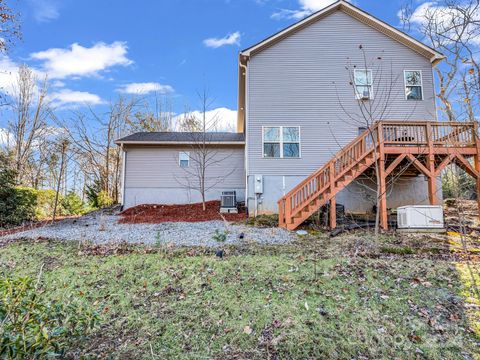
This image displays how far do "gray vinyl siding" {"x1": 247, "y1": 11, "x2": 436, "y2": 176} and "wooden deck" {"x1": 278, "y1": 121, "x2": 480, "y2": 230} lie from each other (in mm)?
2471

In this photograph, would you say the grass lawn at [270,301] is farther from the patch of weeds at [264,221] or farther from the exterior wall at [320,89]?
the exterior wall at [320,89]

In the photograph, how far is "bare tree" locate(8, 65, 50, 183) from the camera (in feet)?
62.3

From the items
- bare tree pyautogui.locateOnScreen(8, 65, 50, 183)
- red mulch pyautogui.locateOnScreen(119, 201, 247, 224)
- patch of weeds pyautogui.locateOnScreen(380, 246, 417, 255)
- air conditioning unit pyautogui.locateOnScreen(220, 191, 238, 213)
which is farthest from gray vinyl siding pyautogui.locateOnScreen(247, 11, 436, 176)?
bare tree pyautogui.locateOnScreen(8, 65, 50, 183)

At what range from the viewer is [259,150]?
37.2ft

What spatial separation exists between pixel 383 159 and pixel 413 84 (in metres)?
5.48

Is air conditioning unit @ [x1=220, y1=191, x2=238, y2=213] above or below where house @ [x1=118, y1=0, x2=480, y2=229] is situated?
below

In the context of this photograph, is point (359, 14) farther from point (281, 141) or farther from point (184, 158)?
point (184, 158)

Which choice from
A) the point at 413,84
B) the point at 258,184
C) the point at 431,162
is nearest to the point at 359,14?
the point at 413,84

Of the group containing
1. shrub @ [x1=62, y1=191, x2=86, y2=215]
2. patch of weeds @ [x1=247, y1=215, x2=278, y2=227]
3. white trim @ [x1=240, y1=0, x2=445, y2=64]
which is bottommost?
patch of weeds @ [x1=247, y1=215, x2=278, y2=227]

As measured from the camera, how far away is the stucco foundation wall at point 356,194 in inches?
443

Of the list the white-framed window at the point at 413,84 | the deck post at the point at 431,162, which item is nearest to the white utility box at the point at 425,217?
the deck post at the point at 431,162

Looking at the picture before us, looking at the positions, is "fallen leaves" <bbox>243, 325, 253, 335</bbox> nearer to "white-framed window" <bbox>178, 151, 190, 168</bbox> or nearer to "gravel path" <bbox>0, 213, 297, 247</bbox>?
"gravel path" <bbox>0, 213, 297, 247</bbox>

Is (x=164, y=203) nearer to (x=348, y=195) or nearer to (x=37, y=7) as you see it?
(x=348, y=195)

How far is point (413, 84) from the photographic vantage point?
38.3ft
